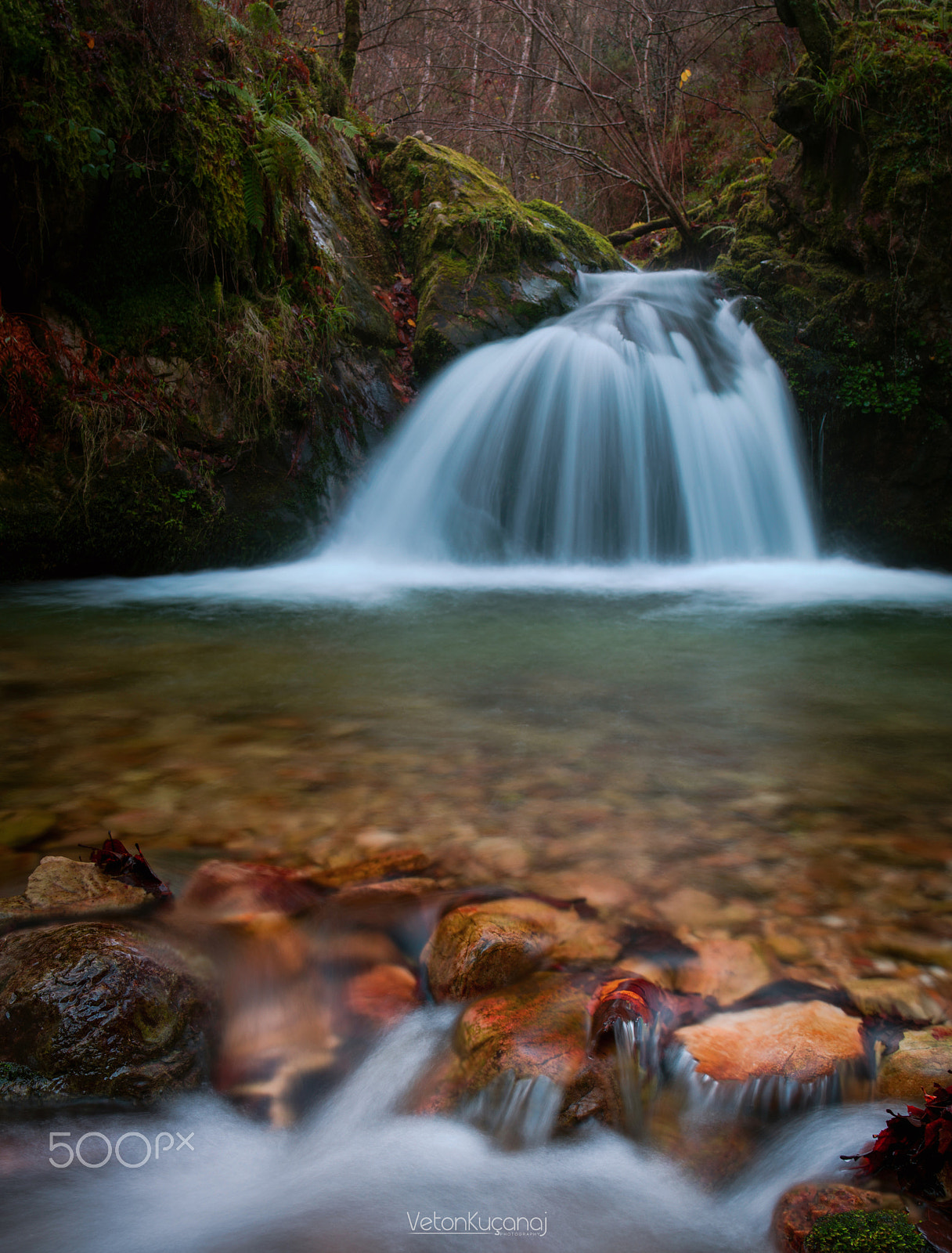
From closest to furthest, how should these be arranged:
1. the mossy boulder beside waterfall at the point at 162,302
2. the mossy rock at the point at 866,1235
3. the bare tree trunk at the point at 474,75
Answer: the mossy rock at the point at 866,1235 < the mossy boulder beside waterfall at the point at 162,302 < the bare tree trunk at the point at 474,75

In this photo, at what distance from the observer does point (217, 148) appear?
549 centimetres

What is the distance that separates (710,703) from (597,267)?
869cm

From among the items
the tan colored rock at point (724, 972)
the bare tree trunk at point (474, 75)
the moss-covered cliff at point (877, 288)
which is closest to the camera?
the tan colored rock at point (724, 972)

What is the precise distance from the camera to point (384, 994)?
1646 mm

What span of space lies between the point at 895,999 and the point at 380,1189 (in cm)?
102

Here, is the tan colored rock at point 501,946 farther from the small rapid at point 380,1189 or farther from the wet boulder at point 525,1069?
the small rapid at point 380,1189

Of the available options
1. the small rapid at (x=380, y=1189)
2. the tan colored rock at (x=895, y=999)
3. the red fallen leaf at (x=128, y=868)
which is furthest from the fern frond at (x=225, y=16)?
the tan colored rock at (x=895, y=999)

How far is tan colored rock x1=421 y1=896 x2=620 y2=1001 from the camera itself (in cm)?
164

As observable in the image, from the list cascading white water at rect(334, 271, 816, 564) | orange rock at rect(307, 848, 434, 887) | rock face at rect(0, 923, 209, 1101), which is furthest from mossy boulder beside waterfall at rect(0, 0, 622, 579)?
rock face at rect(0, 923, 209, 1101)

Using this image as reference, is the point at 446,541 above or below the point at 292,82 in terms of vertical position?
below

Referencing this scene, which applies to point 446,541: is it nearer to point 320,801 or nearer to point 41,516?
point 41,516

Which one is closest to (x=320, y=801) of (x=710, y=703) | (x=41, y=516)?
(x=710, y=703)

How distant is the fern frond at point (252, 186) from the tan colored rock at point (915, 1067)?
607cm

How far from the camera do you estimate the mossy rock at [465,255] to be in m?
8.28
